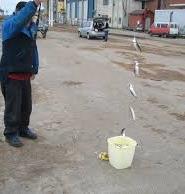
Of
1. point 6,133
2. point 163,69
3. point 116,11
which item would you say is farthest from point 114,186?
point 116,11

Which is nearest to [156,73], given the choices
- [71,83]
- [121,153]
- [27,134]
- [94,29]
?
[71,83]

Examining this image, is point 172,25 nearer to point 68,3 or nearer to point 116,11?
point 116,11

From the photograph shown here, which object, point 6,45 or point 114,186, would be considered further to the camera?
point 6,45

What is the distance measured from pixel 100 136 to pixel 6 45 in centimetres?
213

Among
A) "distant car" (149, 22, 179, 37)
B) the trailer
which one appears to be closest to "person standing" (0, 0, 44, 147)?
"distant car" (149, 22, 179, 37)

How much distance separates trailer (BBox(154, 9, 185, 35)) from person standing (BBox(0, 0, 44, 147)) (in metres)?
51.1

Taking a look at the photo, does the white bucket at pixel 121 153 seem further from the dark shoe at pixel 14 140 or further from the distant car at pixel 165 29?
the distant car at pixel 165 29

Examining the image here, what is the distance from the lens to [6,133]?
21.1ft

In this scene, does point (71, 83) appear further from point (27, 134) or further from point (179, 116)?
point (27, 134)

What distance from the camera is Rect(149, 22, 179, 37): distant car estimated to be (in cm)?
5281

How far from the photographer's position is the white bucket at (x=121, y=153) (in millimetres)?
5582

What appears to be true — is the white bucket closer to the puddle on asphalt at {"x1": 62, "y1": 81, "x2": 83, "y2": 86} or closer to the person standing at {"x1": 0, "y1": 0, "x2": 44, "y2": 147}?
the person standing at {"x1": 0, "y1": 0, "x2": 44, "y2": 147}

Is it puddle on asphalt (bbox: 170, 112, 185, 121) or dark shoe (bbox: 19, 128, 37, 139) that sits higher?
dark shoe (bbox: 19, 128, 37, 139)

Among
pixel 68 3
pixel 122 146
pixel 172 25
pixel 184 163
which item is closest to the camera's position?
pixel 122 146
